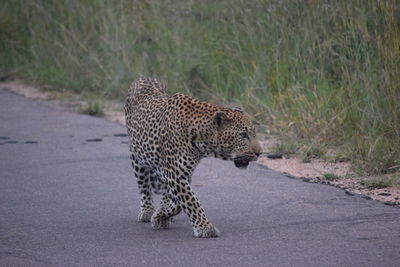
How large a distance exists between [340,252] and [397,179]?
7.50ft

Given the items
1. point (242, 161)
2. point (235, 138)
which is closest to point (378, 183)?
point (242, 161)

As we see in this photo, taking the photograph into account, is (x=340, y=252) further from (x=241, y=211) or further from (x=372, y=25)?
(x=372, y=25)

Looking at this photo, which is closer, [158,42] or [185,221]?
[185,221]

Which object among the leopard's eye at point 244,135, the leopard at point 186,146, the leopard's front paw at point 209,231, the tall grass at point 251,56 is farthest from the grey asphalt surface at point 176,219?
the tall grass at point 251,56

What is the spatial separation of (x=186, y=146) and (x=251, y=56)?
18.1ft

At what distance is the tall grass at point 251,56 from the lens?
9.27 m

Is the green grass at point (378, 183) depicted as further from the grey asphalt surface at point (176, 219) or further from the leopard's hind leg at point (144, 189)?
the leopard's hind leg at point (144, 189)

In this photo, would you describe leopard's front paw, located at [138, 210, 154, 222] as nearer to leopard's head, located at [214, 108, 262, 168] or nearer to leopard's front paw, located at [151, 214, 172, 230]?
leopard's front paw, located at [151, 214, 172, 230]

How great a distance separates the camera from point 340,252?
20.2 feet

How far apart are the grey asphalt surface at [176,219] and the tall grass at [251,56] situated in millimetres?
1154

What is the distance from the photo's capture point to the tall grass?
9.27m

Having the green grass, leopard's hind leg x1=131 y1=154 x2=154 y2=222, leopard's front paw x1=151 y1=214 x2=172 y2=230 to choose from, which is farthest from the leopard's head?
the green grass

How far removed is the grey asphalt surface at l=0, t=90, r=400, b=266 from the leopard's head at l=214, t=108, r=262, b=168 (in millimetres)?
606

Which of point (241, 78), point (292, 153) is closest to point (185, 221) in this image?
point (292, 153)
